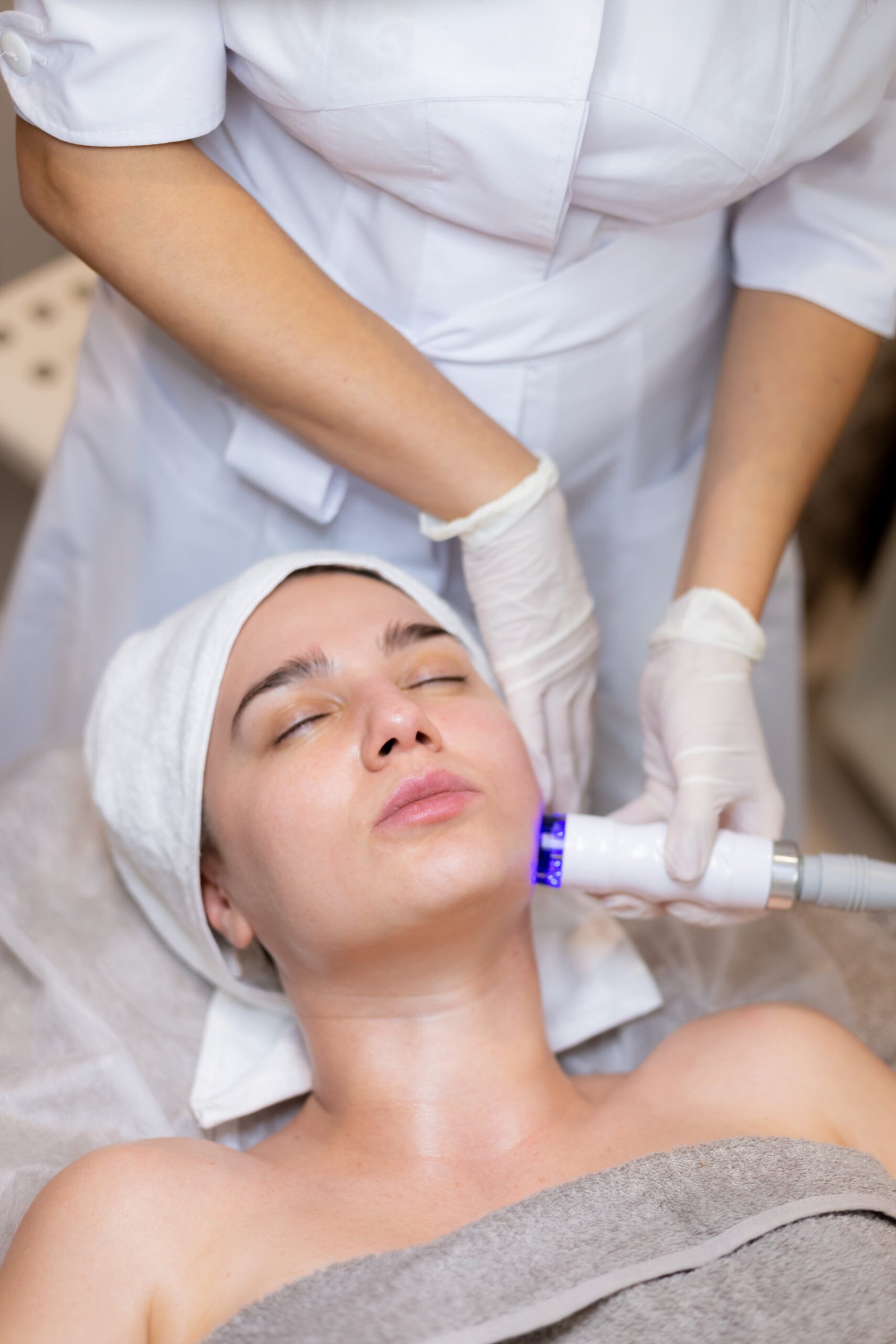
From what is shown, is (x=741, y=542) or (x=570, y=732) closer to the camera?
(x=741, y=542)

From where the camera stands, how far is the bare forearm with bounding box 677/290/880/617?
141 centimetres

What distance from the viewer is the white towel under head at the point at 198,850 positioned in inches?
54.0

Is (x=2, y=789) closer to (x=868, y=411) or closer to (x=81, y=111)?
(x=81, y=111)

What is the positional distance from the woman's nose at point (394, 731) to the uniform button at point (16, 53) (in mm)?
661

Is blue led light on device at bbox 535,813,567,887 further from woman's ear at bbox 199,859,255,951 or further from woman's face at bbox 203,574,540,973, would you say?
woman's ear at bbox 199,859,255,951

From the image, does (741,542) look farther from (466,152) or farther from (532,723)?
(466,152)

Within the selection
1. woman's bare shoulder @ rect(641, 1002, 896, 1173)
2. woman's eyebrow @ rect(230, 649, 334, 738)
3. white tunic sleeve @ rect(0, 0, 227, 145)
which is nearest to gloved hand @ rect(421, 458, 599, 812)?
woman's eyebrow @ rect(230, 649, 334, 738)

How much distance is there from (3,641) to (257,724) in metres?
0.65

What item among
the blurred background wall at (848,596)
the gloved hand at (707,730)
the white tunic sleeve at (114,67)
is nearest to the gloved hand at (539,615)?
the gloved hand at (707,730)

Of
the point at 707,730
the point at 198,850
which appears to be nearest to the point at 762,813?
the point at 707,730

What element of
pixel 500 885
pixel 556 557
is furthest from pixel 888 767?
pixel 500 885

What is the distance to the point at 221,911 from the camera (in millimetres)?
1435

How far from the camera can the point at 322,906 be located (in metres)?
1.20

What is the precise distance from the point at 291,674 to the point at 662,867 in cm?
44
